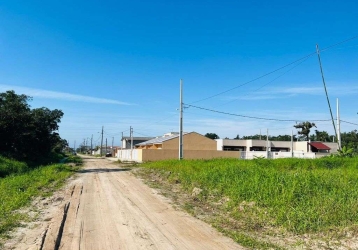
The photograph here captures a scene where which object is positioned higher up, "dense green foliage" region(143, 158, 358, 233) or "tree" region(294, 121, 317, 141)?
"tree" region(294, 121, 317, 141)

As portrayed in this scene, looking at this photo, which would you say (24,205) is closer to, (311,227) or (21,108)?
(311,227)

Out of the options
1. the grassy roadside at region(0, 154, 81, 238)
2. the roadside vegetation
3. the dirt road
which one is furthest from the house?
the dirt road

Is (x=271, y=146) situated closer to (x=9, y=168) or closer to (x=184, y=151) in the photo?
(x=184, y=151)

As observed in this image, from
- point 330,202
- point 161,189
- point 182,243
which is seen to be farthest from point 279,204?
point 161,189

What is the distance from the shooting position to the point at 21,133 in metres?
23.1

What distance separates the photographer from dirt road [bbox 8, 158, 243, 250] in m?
5.69

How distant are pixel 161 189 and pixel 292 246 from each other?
→ 319 inches

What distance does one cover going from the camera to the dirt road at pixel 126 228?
18.7ft

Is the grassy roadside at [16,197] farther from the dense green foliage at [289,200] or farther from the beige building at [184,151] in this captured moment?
the beige building at [184,151]

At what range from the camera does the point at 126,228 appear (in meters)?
6.74

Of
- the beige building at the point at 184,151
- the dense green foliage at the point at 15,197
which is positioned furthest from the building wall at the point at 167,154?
the dense green foliage at the point at 15,197

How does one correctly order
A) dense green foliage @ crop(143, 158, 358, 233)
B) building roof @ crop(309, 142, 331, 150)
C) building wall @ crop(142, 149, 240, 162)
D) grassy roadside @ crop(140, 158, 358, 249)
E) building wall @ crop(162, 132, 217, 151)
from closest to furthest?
grassy roadside @ crop(140, 158, 358, 249)
dense green foliage @ crop(143, 158, 358, 233)
building wall @ crop(142, 149, 240, 162)
building wall @ crop(162, 132, 217, 151)
building roof @ crop(309, 142, 331, 150)

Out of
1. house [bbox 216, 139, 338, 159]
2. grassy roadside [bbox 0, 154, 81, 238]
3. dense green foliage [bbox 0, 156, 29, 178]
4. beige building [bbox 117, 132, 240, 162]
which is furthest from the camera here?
house [bbox 216, 139, 338, 159]

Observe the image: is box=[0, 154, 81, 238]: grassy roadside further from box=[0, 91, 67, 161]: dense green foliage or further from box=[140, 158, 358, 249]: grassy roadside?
box=[0, 91, 67, 161]: dense green foliage
